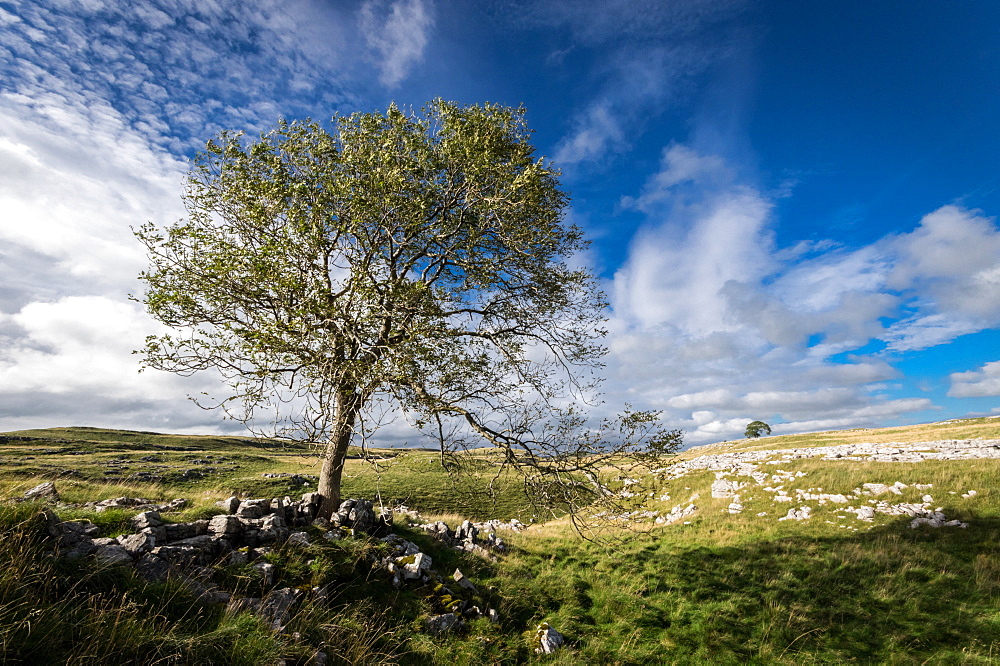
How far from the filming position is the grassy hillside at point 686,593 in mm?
5945

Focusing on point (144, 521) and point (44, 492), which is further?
point (44, 492)

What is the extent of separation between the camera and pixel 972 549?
12422 mm

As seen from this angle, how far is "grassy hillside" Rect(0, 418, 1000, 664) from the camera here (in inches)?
234

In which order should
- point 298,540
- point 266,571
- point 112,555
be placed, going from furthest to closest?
point 298,540 → point 266,571 → point 112,555

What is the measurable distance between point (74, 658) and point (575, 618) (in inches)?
396

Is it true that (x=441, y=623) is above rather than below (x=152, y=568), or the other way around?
below

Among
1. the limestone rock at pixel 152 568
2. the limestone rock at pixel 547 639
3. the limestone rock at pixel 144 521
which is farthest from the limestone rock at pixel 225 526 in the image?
the limestone rock at pixel 547 639

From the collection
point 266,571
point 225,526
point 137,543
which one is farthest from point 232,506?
point 266,571

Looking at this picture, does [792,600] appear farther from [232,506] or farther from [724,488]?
[232,506]

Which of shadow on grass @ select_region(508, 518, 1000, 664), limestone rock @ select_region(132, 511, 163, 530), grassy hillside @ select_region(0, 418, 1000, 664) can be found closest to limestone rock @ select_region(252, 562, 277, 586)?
grassy hillside @ select_region(0, 418, 1000, 664)

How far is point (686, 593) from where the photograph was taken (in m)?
12.3

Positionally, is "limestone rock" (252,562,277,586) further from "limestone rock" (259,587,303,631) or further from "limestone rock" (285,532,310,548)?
"limestone rock" (285,532,310,548)

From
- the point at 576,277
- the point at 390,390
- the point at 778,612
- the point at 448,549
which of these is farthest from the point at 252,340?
the point at 778,612

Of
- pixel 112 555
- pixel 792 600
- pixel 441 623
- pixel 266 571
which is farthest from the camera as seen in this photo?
pixel 792 600
